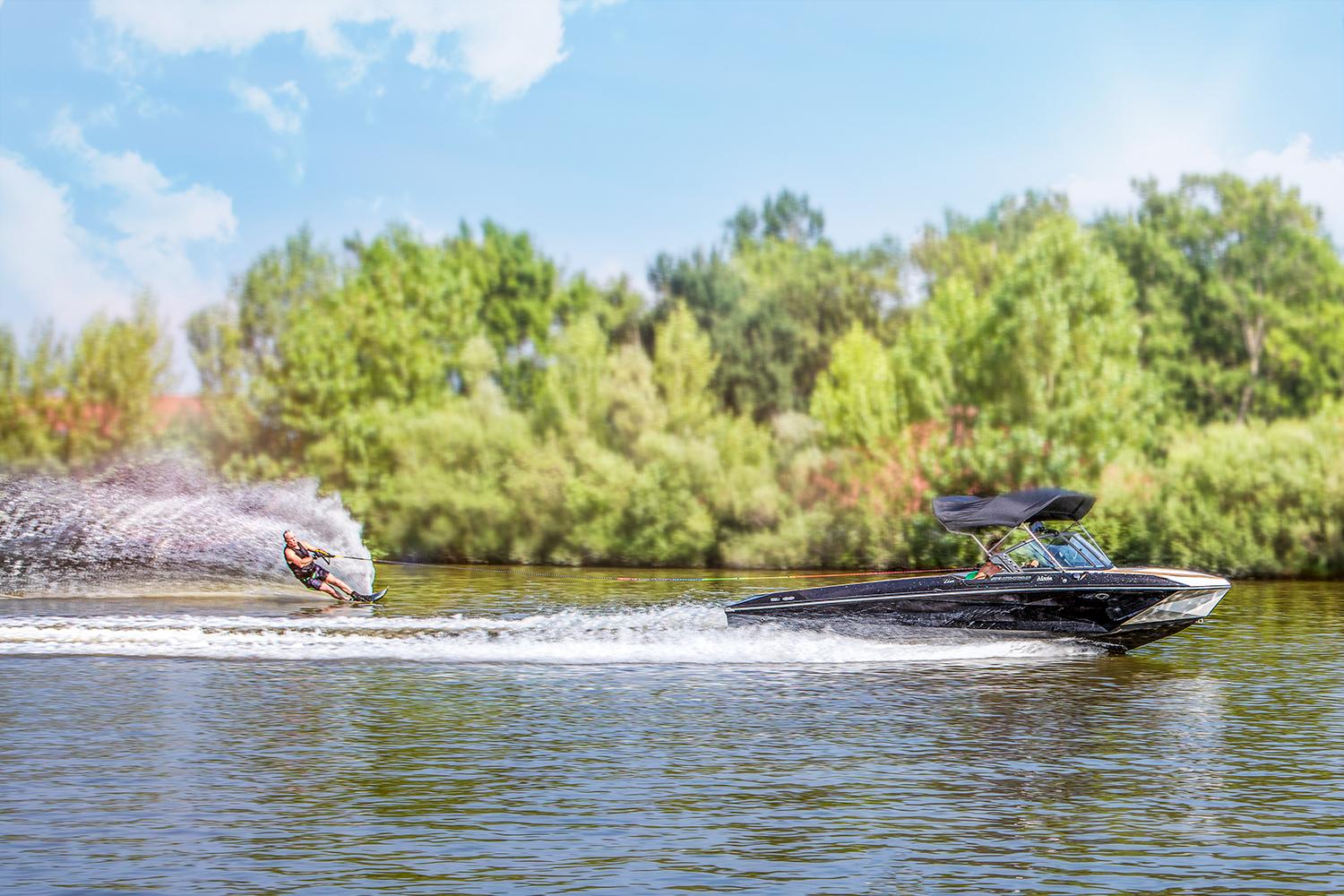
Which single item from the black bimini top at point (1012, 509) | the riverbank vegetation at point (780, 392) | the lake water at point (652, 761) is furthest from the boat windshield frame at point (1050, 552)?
the riverbank vegetation at point (780, 392)

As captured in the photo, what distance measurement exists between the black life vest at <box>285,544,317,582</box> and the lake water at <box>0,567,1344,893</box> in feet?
9.91

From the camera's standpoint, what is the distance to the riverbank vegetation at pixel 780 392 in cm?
5028

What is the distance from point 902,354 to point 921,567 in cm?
859

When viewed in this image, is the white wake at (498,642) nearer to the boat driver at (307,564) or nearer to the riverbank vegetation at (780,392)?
the boat driver at (307,564)

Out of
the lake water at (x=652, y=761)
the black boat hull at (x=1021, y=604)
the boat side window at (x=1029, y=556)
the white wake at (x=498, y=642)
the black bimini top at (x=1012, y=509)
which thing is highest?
the black bimini top at (x=1012, y=509)

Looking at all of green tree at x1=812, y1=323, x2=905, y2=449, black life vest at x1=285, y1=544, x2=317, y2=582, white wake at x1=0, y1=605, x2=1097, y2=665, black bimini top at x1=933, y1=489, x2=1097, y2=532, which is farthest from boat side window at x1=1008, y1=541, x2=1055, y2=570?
green tree at x1=812, y1=323, x2=905, y2=449

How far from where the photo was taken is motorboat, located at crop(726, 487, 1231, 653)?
24.4m

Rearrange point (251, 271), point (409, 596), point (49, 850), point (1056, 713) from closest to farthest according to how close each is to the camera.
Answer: point (49, 850)
point (1056, 713)
point (409, 596)
point (251, 271)

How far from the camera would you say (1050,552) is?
24938 millimetres

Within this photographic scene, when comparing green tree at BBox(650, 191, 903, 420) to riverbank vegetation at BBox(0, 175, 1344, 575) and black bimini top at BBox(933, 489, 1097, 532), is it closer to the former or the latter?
riverbank vegetation at BBox(0, 175, 1344, 575)

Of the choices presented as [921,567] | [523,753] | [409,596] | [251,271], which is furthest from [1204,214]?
[523,753]

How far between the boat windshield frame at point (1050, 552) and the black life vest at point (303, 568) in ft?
48.9

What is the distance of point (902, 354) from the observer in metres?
54.7

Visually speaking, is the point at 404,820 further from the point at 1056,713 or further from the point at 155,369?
the point at 155,369
